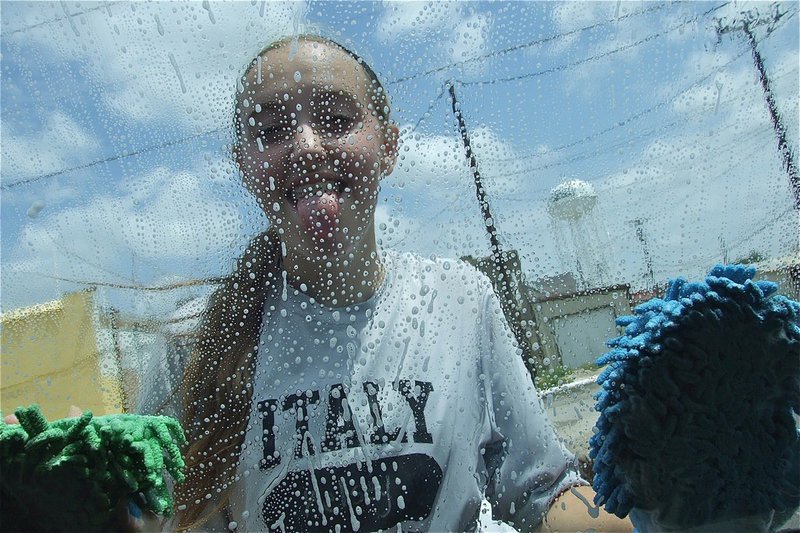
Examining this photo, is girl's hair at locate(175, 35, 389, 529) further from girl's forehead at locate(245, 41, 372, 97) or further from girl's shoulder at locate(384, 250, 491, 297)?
girl's shoulder at locate(384, 250, 491, 297)

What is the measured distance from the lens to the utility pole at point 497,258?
833 mm

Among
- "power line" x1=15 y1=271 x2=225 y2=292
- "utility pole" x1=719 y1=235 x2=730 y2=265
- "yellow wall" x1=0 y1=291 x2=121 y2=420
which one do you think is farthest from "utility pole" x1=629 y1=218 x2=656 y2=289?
"yellow wall" x1=0 y1=291 x2=121 y2=420

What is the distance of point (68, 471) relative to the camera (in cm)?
68

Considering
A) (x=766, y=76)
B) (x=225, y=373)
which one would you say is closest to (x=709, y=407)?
(x=766, y=76)

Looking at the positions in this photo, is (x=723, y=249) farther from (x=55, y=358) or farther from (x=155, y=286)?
(x=55, y=358)

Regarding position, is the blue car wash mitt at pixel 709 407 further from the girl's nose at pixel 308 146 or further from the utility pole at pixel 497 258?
the girl's nose at pixel 308 146

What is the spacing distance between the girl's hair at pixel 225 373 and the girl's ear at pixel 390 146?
0.06ft

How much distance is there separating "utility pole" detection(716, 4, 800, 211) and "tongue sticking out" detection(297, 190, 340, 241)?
0.52 metres

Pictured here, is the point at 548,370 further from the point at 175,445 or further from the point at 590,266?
the point at 175,445

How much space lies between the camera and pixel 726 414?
0.69 metres

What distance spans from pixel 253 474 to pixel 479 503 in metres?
0.28

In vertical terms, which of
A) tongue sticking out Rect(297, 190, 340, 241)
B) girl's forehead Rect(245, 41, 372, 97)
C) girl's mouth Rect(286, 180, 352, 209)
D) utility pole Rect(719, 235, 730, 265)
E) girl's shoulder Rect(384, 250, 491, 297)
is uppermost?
girl's forehead Rect(245, 41, 372, 97)

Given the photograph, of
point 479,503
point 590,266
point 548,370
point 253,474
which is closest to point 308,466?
point 253,474

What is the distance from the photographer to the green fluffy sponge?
680mm
